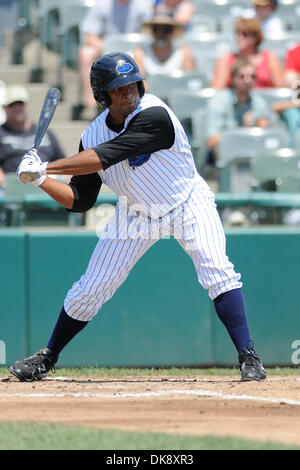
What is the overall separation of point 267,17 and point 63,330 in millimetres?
6129

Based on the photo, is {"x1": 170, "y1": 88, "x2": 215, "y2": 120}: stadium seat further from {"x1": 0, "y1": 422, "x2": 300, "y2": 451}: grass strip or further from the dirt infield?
{"x1": 0, "y1": 422, "x2": 300, "y2": 451}: grass strip

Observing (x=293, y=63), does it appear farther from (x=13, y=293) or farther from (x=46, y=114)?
(x=46, y=114)

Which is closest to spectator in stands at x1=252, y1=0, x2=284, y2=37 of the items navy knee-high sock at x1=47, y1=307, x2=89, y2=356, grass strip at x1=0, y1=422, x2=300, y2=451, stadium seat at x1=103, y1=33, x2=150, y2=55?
stadium seat at x1=103, y1=33, x2=150, y2=55

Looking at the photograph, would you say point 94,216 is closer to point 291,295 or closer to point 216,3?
point 291,295

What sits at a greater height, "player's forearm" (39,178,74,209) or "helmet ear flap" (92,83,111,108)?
"helmet ear flap" (92,83,111,108)

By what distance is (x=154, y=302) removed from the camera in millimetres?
6172

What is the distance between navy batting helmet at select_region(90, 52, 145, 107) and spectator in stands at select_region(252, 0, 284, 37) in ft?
18.6

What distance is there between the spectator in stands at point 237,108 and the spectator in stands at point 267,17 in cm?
199

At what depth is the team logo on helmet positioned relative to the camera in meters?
4.55

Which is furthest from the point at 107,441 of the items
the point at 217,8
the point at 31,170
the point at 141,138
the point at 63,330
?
the point at 217,8

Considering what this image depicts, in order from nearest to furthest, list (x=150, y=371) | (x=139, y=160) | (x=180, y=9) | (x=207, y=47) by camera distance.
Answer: (x=139, y=160), (x=150, y=371), (x=207, y=47), (x=180, y=9)

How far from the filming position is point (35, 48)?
10.5 meters

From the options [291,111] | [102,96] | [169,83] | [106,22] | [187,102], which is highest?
[106,22]
